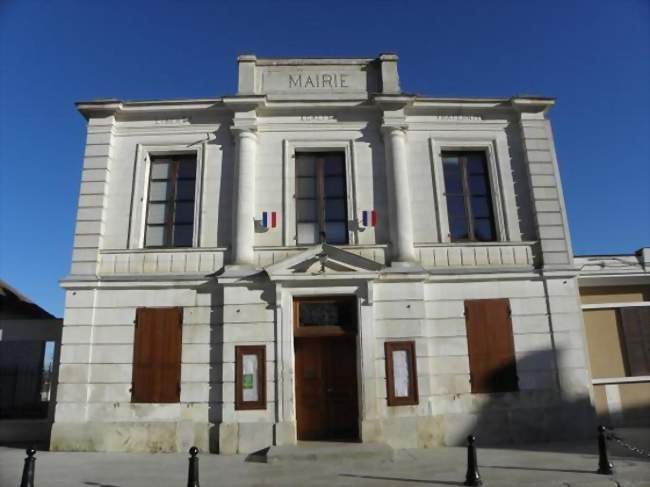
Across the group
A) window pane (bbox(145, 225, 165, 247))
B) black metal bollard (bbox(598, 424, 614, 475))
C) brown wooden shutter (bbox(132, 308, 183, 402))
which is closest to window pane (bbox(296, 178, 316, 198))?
window pane (bbox(145, 225, 165, 247))

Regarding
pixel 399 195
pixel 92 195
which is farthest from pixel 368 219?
pixel 92 195

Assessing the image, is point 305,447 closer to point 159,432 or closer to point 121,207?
point 159,432

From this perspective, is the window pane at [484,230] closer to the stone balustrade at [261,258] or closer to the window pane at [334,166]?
the stone balustrade at [261,258]

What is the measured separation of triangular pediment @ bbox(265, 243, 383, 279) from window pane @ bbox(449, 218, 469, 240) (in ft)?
7.63

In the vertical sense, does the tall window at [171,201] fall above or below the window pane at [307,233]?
above

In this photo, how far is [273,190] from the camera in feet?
38.5

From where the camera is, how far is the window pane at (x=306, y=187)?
39.2 ft

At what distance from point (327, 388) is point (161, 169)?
6993 millimetres

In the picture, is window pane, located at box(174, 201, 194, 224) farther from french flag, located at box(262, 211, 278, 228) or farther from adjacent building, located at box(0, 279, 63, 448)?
adjacent building, located at box(0, 279, 63, 448)

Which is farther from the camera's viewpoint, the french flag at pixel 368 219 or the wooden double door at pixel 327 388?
the french flag at pixel 368 219

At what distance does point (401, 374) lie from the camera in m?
10.5

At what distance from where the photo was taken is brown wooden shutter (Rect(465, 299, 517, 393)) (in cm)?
1071

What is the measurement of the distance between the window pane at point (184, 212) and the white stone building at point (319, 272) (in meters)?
0.05

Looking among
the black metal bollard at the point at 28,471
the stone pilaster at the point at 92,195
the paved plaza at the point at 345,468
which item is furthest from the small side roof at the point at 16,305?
the black metal bollard at the point at 28,471
